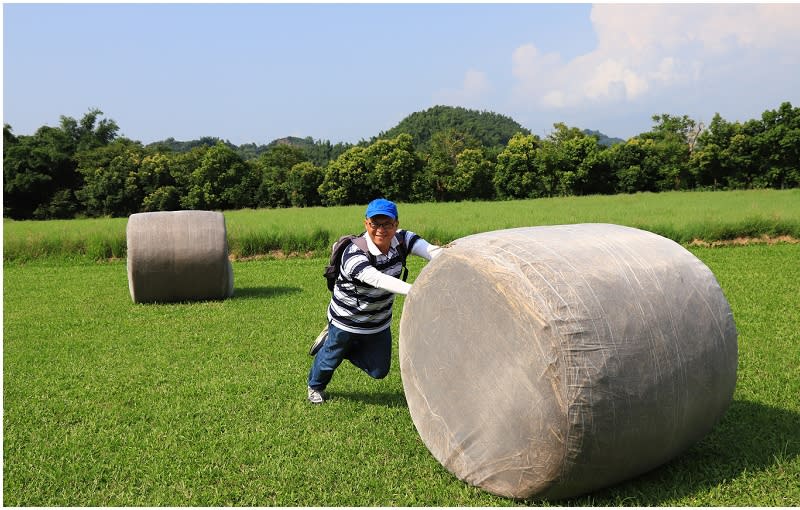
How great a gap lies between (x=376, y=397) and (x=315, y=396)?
25.5 inches

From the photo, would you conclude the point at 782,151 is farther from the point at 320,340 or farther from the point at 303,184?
the point at 320,340

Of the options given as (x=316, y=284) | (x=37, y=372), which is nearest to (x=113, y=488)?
(x=37, y=372)

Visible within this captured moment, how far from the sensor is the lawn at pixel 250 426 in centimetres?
476

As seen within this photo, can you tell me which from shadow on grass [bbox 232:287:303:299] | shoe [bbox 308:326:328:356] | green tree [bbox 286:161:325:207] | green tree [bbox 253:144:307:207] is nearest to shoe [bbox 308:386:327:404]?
shoe [bbox 308:326:328:356]

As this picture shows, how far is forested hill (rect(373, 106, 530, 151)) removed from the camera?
10781cm

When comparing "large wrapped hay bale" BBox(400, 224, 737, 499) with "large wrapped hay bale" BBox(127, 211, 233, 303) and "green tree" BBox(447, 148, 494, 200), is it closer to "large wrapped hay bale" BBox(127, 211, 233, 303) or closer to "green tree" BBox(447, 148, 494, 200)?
"large wrapped hay bale" BBox(127, 211, 233, 303)

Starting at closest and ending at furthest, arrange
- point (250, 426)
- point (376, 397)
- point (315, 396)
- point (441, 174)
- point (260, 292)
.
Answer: point (250, 426) → point (315, 396) → point (376, 397) → point (260, 292) → point (441, 174)

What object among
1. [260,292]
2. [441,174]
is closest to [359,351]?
[260,292]

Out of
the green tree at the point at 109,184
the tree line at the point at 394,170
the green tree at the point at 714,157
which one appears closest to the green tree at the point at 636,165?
the tree line at the point at 394,170

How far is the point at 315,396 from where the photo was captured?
21.8 feet

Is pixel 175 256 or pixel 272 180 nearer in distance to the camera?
pixel 175 256

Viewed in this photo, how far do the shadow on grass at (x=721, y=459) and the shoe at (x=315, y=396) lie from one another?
287cm

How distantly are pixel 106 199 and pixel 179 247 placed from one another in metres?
49.5

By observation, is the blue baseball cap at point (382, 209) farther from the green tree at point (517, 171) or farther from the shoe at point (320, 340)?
the green tree at point (517, 171)
